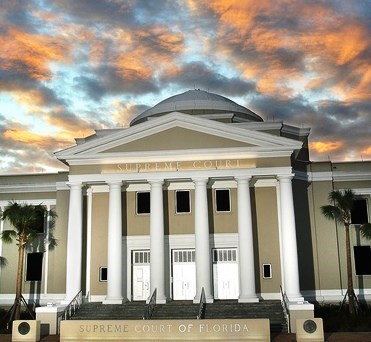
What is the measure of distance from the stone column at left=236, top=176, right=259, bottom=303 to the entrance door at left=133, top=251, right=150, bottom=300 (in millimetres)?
5694

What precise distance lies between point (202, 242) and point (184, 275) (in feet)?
9.84

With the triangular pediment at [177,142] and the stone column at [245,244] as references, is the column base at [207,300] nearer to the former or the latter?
the stone column at [245,244]

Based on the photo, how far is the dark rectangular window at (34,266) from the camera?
35188mm

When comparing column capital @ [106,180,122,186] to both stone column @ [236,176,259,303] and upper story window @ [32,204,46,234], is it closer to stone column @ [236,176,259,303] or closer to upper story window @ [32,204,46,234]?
stone column @ [236,176,259,303]

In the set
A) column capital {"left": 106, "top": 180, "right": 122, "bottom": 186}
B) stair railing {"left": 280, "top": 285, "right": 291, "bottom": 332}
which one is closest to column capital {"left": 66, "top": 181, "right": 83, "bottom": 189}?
column capital {"left": 106, "top": 180, "right": 122, "bottom": 186}

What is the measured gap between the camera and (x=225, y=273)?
101ft

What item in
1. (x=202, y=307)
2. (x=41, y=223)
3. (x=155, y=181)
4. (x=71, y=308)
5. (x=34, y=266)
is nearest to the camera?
(x=202, y=307)

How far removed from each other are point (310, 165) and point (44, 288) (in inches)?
747

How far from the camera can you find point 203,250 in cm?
2911

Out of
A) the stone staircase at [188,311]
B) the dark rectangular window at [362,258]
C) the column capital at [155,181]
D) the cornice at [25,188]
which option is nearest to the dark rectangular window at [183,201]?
the column capital at [155,181]

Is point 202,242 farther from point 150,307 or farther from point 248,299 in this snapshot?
point 150,307

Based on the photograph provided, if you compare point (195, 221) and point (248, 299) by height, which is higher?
point (195, 221)

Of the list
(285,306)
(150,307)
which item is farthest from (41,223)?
(285,306)

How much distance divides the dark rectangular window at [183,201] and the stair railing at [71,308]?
24.3 ft
